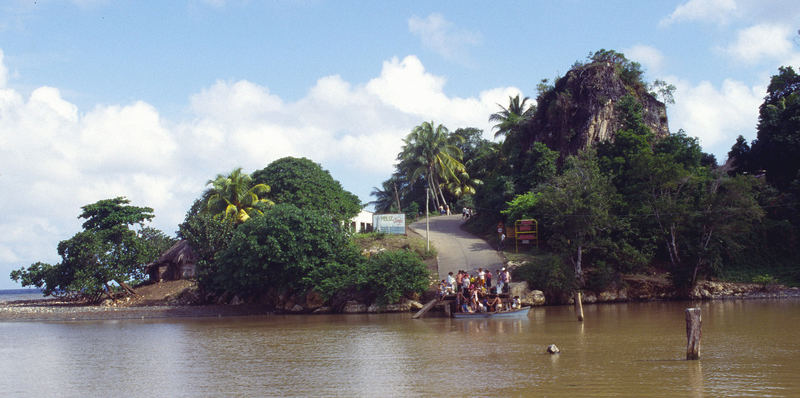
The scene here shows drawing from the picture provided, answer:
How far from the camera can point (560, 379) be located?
1172cm

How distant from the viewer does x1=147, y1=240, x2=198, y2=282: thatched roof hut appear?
41188mm

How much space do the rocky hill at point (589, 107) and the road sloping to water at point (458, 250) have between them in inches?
375

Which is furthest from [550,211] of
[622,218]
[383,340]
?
[383,340]

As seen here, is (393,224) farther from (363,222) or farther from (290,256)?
(290,256)

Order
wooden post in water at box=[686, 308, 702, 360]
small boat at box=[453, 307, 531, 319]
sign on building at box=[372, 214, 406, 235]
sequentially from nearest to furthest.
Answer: wooden post in water at box=[686, 308, 702, 360]
small boat at box=[453, 307, 531, 319]
sign on building at box=[372, 214, 406, 235]

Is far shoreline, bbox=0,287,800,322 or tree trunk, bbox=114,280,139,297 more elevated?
tree trunk, bbox=114,280,139,297

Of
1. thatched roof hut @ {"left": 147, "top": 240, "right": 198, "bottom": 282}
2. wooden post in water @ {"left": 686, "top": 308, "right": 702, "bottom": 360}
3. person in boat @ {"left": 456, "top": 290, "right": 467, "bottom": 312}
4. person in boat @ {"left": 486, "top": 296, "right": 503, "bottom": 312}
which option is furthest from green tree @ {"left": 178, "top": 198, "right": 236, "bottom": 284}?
wooden post in water @ {"left": 686, "top": 308, "right": 702, "bottom": 360}

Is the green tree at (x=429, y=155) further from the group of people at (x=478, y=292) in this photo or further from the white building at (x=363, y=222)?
the group of people at (x=478, y=292)

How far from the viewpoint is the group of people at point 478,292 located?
2650 centimetres

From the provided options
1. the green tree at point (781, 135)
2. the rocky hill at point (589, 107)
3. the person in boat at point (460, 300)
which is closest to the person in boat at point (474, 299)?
the person in boat at point (460, 300)

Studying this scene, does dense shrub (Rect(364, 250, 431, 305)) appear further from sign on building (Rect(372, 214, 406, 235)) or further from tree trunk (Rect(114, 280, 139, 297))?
tree trunk (Rect(114, 280, 139, 297))

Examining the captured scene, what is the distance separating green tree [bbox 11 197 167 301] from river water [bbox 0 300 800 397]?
12.2 metres

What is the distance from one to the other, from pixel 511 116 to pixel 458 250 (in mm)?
19735

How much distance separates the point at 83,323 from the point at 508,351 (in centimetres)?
2360
